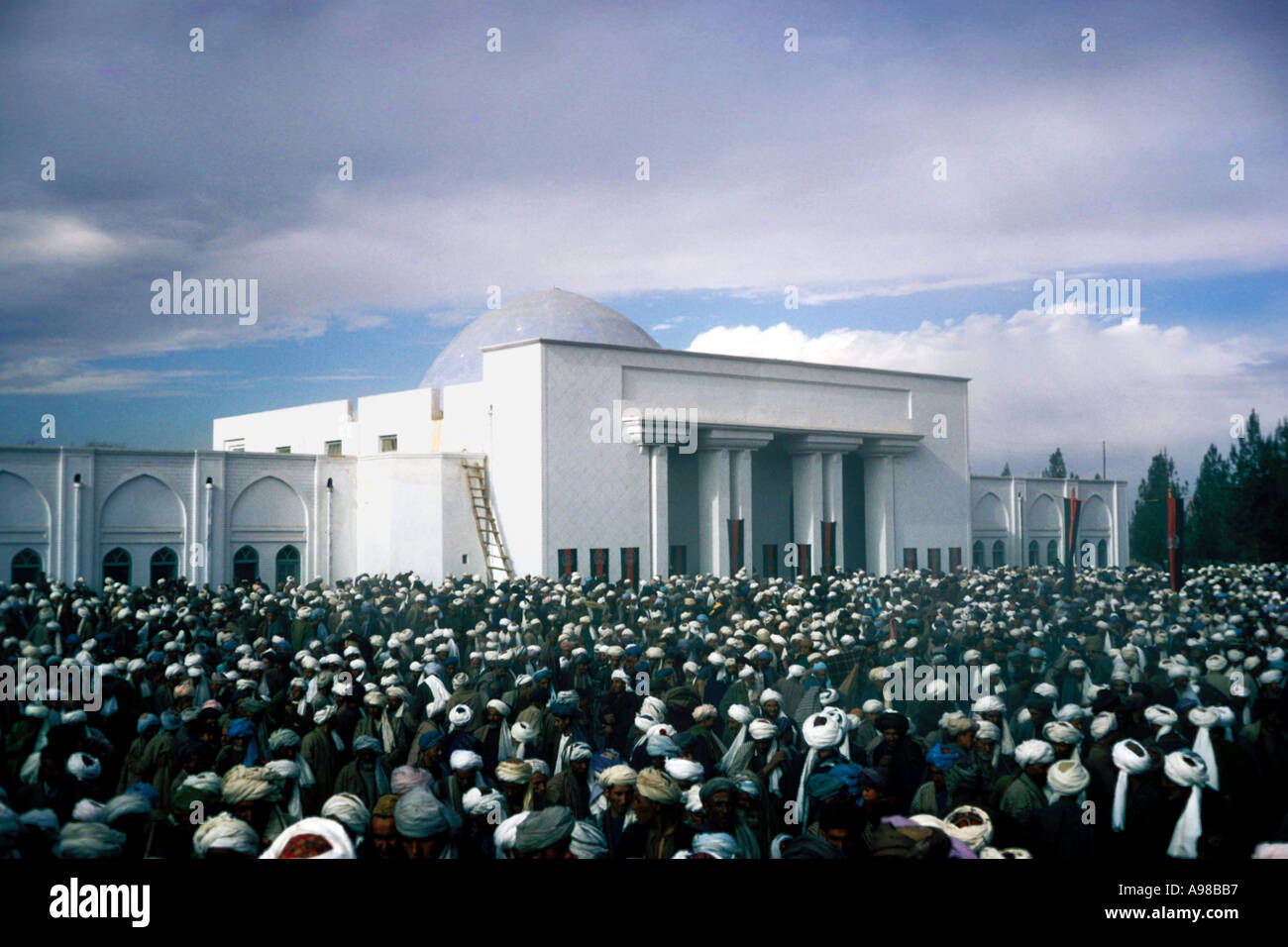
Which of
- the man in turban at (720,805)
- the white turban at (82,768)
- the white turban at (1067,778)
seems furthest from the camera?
the white turban at (82,768)

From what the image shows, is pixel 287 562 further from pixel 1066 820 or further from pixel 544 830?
pixel 1066 820

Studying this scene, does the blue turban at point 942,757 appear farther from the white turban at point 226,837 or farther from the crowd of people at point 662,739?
the white turban at point 226,837

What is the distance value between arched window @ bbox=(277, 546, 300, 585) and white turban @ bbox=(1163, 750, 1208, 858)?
24.6 m

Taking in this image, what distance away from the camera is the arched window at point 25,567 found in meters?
22.5

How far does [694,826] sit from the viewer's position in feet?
18.3

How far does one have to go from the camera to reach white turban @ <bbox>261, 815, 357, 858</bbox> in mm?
4555

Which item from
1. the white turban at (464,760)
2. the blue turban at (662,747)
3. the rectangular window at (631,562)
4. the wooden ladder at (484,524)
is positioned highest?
the wooden ladder at (484,524)

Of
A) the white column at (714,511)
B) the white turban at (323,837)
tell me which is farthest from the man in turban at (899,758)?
the white column at (714,511)

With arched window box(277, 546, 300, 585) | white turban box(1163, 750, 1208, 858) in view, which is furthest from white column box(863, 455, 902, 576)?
white turban box(1163, 750, 1208, 858)

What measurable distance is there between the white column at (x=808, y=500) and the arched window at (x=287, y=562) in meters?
14.5

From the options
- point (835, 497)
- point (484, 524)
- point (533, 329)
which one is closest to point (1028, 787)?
point (484, 524)

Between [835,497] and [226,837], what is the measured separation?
28518 mm

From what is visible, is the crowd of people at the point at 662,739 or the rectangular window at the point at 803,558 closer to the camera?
the crowd of people at the point at 662,739
